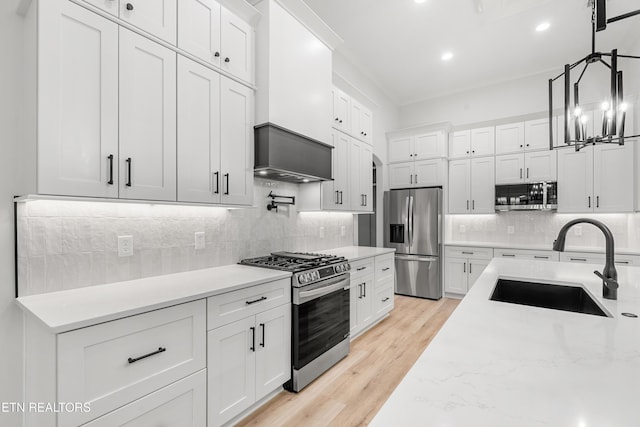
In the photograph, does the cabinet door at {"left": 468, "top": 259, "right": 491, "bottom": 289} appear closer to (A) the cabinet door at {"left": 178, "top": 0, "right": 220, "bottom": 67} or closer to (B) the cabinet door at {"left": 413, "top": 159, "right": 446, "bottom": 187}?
(B) the cabinet door at {"left": 413, "top": 159, "right": 446, "bottom": 187}

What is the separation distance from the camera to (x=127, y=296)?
1611 mm

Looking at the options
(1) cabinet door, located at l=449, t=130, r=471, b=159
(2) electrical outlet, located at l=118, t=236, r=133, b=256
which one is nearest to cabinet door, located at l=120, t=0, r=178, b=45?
(2) electrical outlet, located at l=118, t=236, r=133, b=256

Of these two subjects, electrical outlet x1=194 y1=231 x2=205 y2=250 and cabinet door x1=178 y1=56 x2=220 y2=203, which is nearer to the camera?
cabinet door x1=178 y1=56 x2=220 y2=203

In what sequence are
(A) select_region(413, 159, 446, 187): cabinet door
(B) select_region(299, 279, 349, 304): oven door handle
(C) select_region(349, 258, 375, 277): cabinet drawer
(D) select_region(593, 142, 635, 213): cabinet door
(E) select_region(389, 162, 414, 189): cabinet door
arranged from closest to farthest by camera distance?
1. (B) select_region(299, 279, 349, 304): oven door handle
2. (C) select_region(349, 258, 375, 277): cabinet drawer
3. (D) select_region(593, 142, 635, 213): cabinet door
4. (A) select_region(413, 159, 446, 187): cabinet door
5. (E) select_region(389, 162, 414, 189): cabinet door

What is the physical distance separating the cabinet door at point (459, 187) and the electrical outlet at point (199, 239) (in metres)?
4.23

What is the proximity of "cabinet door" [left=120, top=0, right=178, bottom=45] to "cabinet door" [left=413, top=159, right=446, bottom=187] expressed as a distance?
13.9 ft

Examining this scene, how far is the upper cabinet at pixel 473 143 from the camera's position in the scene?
4934 mm

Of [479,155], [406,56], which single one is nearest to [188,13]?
[406,56]

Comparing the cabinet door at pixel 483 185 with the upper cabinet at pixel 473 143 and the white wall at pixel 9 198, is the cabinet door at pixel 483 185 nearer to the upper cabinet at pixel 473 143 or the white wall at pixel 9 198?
the upper cabinet at pixel 473 143

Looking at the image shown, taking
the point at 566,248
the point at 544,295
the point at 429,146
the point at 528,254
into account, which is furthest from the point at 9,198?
the point at 566,248

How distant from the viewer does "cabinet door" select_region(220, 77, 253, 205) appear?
2.25 metres

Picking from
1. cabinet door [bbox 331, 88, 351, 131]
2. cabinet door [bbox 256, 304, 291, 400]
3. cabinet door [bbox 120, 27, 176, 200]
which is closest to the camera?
cabinet door [bbox 120, 27, 176, 200]

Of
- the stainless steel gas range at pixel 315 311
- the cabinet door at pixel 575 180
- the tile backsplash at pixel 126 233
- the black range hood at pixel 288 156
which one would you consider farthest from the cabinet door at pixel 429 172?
the tile backsplash at pixel 126 233

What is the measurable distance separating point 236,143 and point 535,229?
485cm
